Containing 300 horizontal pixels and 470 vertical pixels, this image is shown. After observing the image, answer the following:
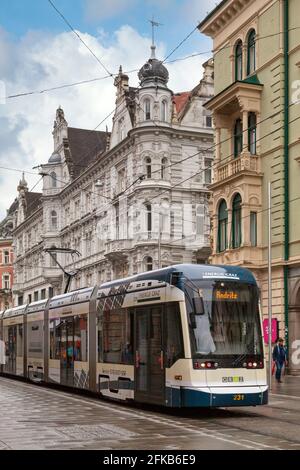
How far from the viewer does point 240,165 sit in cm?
3622

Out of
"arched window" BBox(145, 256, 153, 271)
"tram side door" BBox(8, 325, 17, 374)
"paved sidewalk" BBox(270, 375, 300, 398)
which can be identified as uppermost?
"arched window" BBox(145, 256, 153, 271)

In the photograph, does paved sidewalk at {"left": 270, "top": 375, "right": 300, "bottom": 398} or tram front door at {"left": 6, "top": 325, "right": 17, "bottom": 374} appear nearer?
paved sidewalk at {"left": 270, "top": 375, "right": 300, "bottom": 398}

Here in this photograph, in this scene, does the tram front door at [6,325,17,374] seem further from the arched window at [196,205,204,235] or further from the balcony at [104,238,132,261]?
the arched window at [196,205,204,235]

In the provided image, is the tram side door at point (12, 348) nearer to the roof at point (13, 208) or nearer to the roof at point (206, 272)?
the roof at point (206, 272)

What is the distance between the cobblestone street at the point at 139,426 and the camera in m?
12.4

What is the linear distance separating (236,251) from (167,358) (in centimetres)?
1959

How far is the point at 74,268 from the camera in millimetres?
67688

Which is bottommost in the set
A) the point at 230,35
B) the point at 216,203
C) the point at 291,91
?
the point at 216,203

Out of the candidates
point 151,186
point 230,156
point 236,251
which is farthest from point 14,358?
point 151,186

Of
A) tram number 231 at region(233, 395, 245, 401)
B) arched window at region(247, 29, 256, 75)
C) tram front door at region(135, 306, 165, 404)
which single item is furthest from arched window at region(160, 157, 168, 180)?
tram number 231 at region(233, 395, 245, 401)

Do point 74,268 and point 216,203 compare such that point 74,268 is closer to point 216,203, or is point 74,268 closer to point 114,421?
point 216,203

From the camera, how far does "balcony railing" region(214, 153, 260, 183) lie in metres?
35.8

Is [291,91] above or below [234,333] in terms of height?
above

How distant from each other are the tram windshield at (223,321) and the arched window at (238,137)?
21.3 metres
